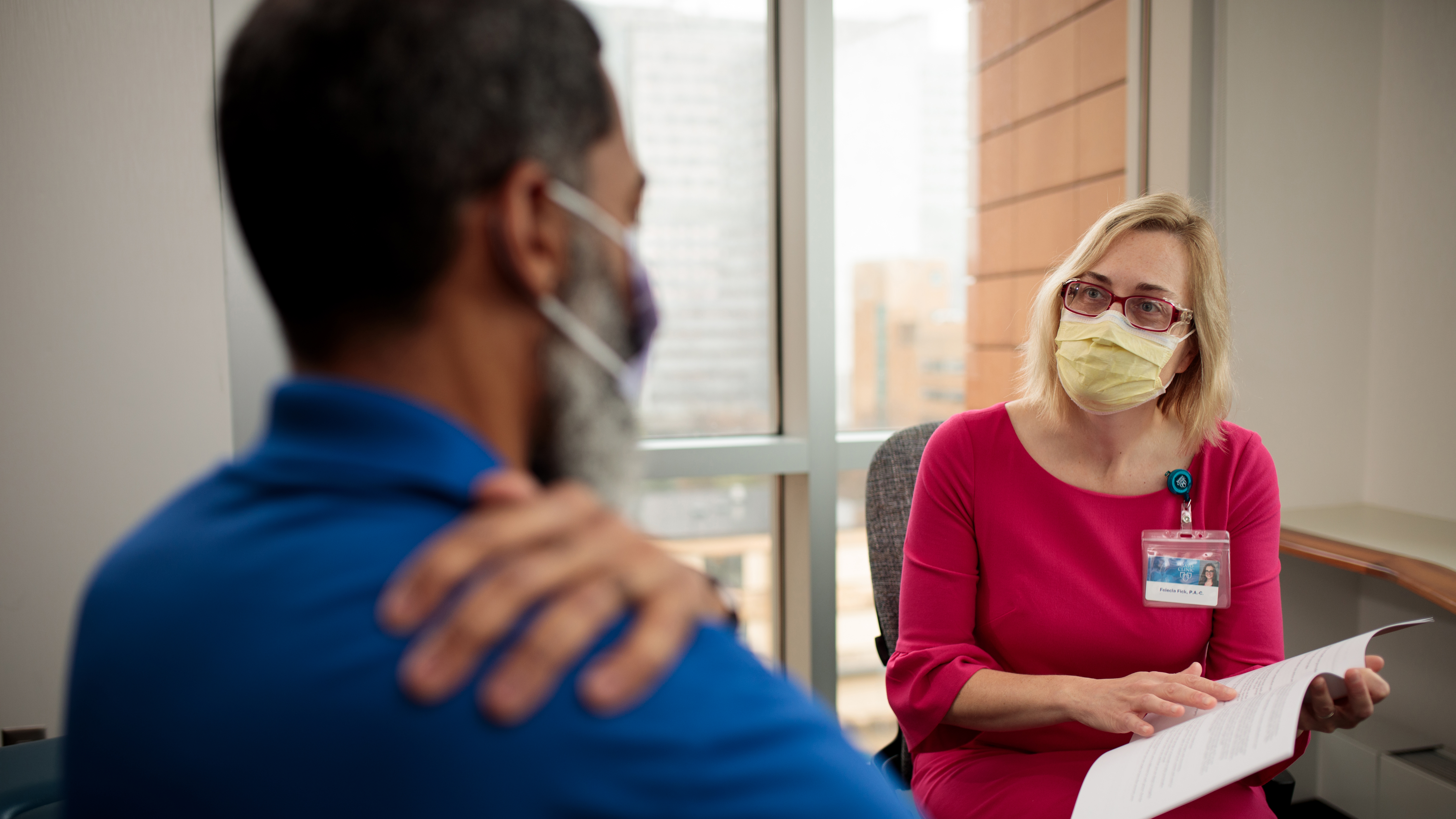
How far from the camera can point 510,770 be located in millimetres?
A: 393

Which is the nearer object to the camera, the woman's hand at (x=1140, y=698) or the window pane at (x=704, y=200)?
the woman's hand at (x=1140, y=698)

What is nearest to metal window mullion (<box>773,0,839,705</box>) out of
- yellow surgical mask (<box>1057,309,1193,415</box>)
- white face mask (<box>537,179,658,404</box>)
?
yellow surgical mask (<box>1057,309,1193,415</box>)

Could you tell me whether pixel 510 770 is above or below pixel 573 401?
below

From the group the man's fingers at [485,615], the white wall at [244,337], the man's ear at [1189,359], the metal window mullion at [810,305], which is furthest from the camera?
the metal window mullion at [810,305]

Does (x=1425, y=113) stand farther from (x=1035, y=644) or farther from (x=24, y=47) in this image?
(x=24, y=47)

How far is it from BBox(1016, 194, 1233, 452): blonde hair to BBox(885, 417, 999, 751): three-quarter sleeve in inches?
9.9

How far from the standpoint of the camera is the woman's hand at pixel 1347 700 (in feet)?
3.89

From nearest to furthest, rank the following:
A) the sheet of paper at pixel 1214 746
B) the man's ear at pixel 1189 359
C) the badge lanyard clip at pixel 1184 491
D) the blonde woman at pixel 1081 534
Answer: the sheet of paper at pixel 1214 746, the blonde woman at pixel 1081 534, the badge lanyard clip at pixel 1184 491, the man's ear at pixel 1189 359

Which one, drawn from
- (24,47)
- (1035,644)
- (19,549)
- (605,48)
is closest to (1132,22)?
(1035,644)

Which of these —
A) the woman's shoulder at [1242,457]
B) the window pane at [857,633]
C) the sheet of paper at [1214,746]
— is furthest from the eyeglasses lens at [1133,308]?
the window pane at [857,633]

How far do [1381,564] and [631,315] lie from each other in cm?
198

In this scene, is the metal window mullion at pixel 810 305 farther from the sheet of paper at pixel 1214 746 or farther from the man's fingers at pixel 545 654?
the man's fingers at pixel 545 654

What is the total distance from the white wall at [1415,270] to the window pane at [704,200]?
5.54 ft

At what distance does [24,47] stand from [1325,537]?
296 cm
